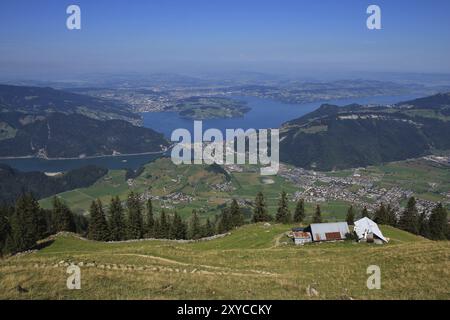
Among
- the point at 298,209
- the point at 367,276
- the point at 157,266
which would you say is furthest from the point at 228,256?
the point at 298,209

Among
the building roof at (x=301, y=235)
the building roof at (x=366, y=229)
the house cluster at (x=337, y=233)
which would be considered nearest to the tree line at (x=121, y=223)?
the house cluster at (x=337, y=233)

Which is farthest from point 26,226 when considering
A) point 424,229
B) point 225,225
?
point 424,229

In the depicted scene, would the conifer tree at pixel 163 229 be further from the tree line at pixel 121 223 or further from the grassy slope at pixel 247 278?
the grassy slope at pixel 247 278

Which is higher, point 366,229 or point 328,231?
point 366,229

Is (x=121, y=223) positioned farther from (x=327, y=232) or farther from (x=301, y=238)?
(x=327, y=232)

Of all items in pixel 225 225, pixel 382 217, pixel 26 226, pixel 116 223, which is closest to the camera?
pixel 26 226

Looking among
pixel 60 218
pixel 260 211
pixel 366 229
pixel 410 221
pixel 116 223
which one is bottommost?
pixel 410 221
